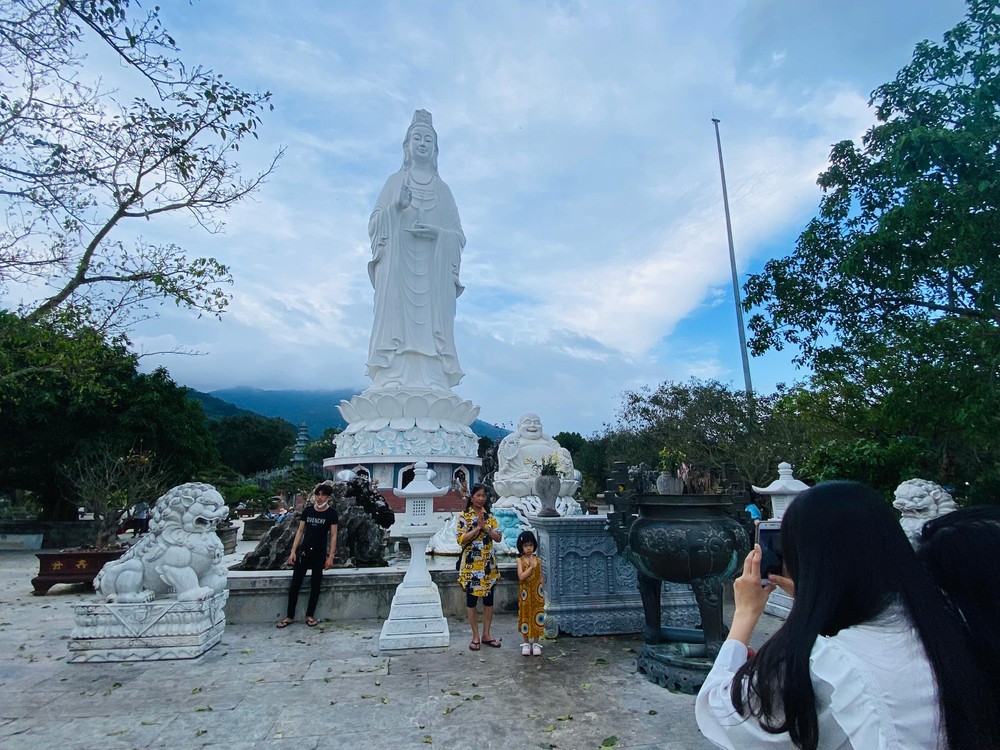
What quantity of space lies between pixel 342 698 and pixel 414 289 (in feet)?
50.3

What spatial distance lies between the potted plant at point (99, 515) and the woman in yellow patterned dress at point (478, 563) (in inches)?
208

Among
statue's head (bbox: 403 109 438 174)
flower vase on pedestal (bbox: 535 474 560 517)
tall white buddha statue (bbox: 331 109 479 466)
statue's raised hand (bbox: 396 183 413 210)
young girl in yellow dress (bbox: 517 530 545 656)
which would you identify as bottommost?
young girl in yellow dress (bbox: 517 530 545 656)

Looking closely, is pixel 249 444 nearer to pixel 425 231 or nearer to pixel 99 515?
pixel 425 231

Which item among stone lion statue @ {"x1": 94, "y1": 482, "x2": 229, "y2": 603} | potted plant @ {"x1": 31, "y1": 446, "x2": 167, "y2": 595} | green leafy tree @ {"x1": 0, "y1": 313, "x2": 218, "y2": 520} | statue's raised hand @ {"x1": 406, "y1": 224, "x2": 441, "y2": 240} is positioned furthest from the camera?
statue's raised hand @ {"x1": 406, "y1": 224, "x2": 441, "y2": 240}

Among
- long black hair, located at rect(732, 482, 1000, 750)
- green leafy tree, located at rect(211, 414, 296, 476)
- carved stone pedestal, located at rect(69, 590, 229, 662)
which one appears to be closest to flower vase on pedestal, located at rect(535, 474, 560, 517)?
carved stone pedestal, located at rect(69, 590, 229, 662)

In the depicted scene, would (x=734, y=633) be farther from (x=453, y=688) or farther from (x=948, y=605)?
(x=453, y=688)

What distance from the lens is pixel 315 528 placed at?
595 centimetres

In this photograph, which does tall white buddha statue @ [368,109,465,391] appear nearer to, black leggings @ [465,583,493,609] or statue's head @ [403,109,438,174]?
statue's head @ [403,109,438,174]

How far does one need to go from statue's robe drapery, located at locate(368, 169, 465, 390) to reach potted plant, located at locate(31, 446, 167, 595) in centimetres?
676

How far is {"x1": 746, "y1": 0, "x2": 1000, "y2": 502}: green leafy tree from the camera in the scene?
16.1ft

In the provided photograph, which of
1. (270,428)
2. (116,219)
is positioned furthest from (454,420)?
(270,428)

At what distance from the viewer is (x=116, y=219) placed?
4.99m

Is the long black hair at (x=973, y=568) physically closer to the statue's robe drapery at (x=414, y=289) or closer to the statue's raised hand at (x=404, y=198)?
the statue's robe drapery at (x=414, y=289)

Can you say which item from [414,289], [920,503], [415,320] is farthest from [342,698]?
[414,289]
